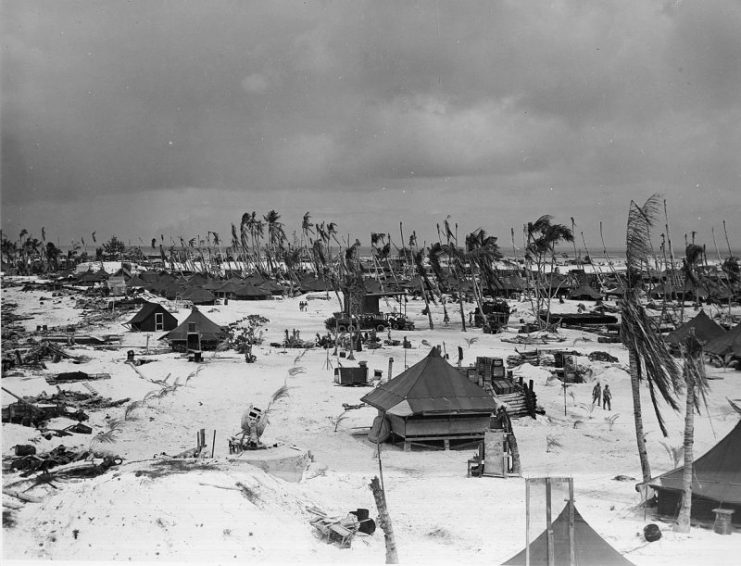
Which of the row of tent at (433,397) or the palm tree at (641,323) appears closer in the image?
the palm tree at (641,323)

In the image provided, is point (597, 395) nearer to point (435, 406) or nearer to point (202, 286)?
point (435, 406)

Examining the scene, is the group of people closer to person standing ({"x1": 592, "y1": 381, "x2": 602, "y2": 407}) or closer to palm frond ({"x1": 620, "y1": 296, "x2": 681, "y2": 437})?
person standing ({"x1": 592, "y1": 381, "x2": 602, "y2": 407})

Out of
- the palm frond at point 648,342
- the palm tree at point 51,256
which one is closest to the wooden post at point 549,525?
the palm frond at point 648,342

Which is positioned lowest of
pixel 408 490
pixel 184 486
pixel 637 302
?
pixel 408 490

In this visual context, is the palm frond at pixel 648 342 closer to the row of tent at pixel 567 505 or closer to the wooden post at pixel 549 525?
the row of tent at pixel 567 505

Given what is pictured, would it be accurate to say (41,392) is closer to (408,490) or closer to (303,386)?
(303,386)

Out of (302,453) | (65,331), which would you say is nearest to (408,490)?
(302,453)

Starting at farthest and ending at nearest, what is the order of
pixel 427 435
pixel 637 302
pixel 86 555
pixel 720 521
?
pixel 427 435 < pixel 637 302 < pixel 720 521 < pixel 86 555
